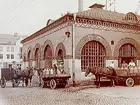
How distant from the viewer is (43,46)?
67.5 feet

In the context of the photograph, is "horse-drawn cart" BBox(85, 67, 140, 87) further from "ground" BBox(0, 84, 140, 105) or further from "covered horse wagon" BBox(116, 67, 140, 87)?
"ground" BBox(0, 84, 140, 105)

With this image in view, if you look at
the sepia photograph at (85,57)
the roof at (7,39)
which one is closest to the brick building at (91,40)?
the sepia photograph at (85,57)

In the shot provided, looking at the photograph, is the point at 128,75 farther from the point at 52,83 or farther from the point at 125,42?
the point at 52,83

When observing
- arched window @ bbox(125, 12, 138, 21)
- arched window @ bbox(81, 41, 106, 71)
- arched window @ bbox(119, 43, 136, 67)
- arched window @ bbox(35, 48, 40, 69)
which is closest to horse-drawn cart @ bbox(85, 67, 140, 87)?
arched window @ bbox(81, 41, 106, 71)

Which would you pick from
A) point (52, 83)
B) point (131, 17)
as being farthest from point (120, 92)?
point (131, 17)

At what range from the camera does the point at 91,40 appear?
16594 millimetres

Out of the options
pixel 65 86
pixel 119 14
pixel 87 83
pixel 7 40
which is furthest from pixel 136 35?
pixel 7 40

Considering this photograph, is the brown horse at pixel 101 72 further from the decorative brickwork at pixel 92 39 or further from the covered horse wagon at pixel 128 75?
the decorative brickwork at pixel 92 39

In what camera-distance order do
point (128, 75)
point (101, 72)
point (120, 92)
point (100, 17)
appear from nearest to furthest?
point (120, 92)
point (101, 72)
point (128, 75)
point (100, 17)

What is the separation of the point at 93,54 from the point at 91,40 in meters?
1.01

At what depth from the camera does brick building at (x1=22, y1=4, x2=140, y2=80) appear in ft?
52.3

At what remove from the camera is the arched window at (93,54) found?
16.6 metres

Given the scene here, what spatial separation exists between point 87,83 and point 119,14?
7.48 m

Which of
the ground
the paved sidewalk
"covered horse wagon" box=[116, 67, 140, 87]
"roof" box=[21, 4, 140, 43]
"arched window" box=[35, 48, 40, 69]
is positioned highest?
"roof" box=[21, 4, 140, 43]
